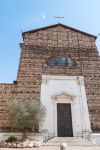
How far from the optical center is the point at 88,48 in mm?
19531

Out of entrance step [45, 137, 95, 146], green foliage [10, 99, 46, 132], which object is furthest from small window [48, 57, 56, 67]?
entrance step [45, 137, 95, 146]

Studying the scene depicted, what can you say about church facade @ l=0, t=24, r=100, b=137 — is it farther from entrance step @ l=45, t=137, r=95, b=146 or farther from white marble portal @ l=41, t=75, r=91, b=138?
entrance step @ l=45, t=137, r=95, b=146

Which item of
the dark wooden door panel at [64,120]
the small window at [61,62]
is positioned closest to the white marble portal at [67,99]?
the dark wooden door panel at [64,120]

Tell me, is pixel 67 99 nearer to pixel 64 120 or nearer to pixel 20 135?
pixel 64 120

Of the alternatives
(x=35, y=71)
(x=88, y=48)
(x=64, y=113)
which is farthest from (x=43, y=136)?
(x=88, y=48)

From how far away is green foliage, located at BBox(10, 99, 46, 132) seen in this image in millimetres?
12898

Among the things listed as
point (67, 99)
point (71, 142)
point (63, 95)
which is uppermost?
point (63, 95)

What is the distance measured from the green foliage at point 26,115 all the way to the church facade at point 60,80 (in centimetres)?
130

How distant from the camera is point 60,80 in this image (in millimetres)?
16812

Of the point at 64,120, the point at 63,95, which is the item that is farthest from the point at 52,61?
the point at 64,120

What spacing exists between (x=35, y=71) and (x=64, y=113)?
448 centimetres

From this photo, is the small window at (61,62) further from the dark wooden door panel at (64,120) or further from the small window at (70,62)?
the dark wooden door panel at (64,120)

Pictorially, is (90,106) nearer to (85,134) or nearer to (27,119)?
(85,134)

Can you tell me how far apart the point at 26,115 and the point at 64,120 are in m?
3.54
